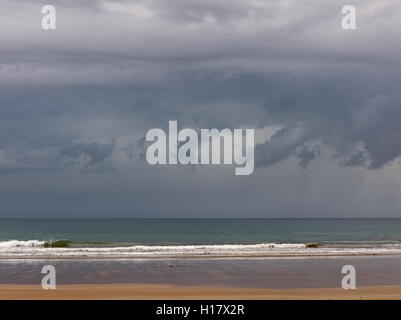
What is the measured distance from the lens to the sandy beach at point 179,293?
80.6ft

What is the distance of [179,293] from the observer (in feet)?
84.4

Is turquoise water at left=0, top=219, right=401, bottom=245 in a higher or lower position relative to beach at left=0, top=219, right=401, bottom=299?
higher

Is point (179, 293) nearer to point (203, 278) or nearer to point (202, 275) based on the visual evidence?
point (203, 278)

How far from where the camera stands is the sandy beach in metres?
24.6

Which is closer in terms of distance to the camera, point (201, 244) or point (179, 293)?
point (179, 293)

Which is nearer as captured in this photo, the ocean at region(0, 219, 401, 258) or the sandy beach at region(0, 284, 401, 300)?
the sandy beach at region(0, 284, 401, 300)

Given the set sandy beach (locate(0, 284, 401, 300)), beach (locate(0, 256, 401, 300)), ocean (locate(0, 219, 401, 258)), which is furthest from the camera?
ocean (locate(0, 219, 401, 258))

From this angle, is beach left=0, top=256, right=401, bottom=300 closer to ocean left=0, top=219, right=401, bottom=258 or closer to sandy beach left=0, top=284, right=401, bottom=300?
sandy beach left=0, top=284, right=401, bottom=300

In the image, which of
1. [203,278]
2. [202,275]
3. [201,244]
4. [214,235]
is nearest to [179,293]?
[203,278]

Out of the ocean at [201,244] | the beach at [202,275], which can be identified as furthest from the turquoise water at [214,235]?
the beach at [202,275]

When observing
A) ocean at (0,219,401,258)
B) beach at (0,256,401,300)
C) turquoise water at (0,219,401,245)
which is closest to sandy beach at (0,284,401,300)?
beach at (0,256,401,300)
